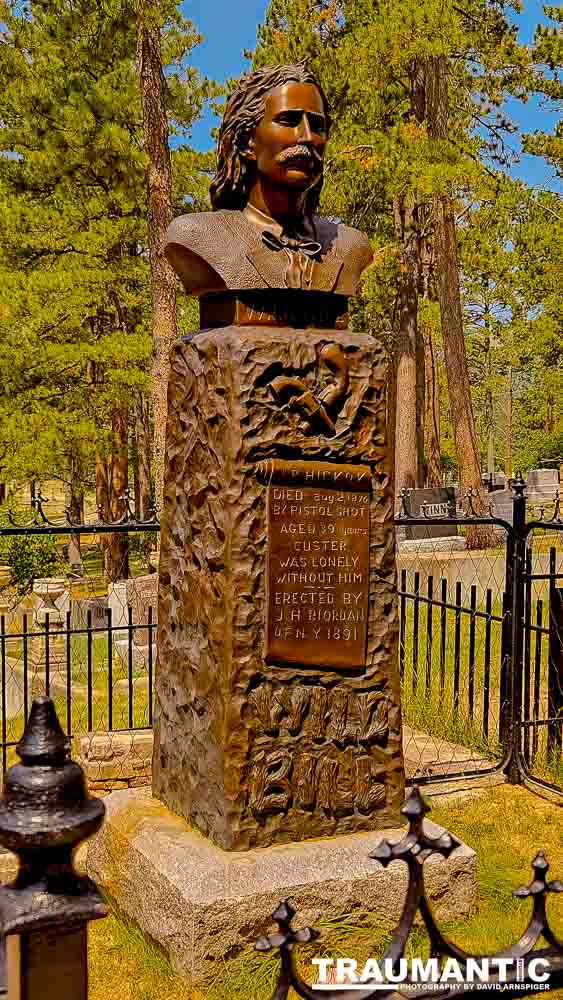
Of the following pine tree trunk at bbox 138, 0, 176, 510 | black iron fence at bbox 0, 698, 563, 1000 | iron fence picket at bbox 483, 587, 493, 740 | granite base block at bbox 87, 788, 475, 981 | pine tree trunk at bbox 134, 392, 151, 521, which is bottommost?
granite base block at bbox 87, 788, 475, 981

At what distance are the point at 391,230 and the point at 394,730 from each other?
67.5ft

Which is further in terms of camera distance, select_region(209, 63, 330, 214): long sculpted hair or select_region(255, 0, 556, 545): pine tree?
select_region(255, 0, 556, 545): pine tree

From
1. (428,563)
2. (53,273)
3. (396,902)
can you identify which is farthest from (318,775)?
(53,273)

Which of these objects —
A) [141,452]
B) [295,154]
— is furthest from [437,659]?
[141,452]

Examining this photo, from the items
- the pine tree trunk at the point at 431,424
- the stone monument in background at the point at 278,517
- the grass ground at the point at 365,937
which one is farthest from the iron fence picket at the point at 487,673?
the pine tree trunk at the point at 431,424

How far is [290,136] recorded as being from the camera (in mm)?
3980

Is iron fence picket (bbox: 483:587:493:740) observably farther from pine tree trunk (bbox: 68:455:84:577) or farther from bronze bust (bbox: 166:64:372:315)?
pine tree trunk (bbox: 68:455:84:577)

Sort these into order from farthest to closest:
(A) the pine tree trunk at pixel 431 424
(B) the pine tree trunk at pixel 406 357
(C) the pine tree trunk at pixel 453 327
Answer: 1. (A) the pine tree trunk at pixel 431 424
2. (B) the pine tree trunk at pixel 406 357
3. (C) the pine tree trunk at pixel 453 327

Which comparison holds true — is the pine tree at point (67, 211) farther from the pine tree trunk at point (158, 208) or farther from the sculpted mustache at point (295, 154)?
the sculpted mustache at point (295, 154)

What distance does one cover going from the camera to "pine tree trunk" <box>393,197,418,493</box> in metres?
21.1

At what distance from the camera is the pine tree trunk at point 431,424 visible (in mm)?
26625

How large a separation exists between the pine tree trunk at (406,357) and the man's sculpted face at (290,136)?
17.2 m

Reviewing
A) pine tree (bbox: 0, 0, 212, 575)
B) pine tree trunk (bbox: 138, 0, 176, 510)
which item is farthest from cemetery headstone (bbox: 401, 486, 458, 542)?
pine tree (bbox: 0, 0, 212, 575)

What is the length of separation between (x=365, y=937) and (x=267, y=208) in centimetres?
299
